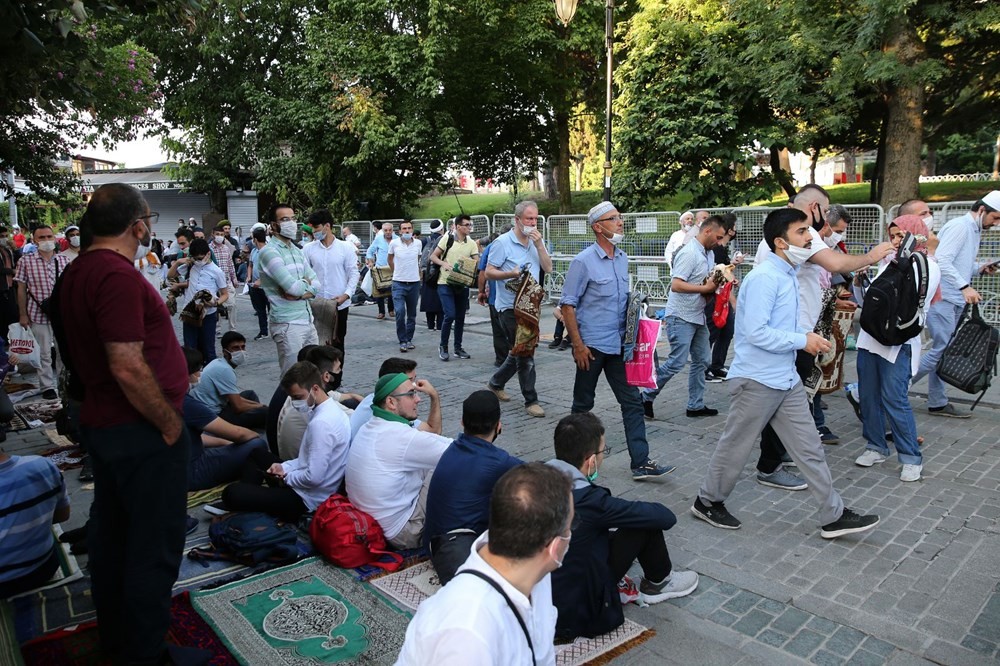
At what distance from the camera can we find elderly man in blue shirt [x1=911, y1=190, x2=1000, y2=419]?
6.45 m

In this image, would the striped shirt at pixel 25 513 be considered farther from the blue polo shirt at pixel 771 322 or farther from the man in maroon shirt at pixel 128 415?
the blue polo shirt at pixel 771 322

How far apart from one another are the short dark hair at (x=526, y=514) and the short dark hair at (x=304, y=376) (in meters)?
2.91

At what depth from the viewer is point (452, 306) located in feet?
33.6

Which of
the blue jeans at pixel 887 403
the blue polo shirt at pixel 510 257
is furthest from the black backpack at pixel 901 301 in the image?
the blue polo shirt at pixel 510 257

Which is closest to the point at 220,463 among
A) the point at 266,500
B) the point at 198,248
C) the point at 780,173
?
the point at 266,500

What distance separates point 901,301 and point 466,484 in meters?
3.52

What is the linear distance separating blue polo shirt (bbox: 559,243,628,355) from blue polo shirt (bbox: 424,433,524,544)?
186cm

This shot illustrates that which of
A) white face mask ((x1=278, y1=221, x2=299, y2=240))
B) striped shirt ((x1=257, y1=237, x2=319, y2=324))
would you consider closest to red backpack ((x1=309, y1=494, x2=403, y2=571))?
striped shirt ((x1=257, y1=237, x2=319, y2=324))

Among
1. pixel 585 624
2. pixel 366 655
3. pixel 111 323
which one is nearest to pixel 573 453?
pixel 585 624

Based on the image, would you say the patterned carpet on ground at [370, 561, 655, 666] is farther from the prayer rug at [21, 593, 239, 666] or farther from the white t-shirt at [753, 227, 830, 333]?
the white t-shirt at [753, 227, 830, 333]

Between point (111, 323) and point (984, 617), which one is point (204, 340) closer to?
point (111, 323)

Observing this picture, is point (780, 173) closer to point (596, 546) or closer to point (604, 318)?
point (604, 318)

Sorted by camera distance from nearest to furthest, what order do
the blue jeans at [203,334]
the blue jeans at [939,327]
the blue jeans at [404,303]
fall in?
A: the blue jeans at [939,327] < the blue jeans at [203,334] < the blue jeans at [404,303]

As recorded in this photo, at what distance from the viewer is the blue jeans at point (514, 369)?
7.56 m
